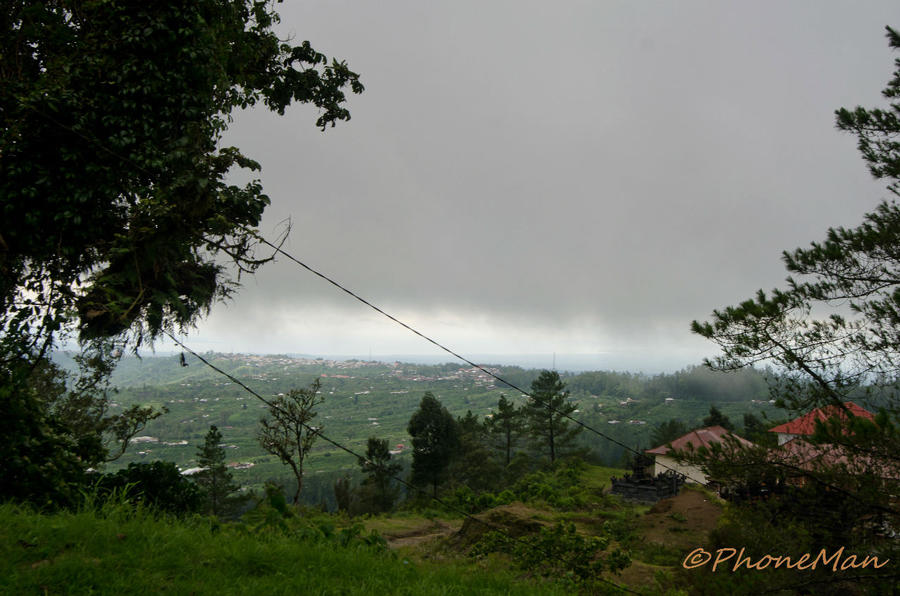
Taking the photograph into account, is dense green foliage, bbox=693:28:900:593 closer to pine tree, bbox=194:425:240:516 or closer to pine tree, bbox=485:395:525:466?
pine tree, bbox=485:395:525:466

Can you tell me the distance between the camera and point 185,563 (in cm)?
408

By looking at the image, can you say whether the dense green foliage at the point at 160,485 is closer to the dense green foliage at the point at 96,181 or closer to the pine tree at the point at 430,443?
the dense green foliage at the point at 96,181

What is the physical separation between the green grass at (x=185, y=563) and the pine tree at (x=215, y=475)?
33346 millimetres

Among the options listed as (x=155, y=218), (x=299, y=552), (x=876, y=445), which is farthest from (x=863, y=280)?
(x=155, y=218)

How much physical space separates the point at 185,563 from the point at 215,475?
3811 centimetres

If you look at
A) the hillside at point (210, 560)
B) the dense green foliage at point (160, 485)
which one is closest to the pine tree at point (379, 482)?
the dense green foliage at point (160, 485)

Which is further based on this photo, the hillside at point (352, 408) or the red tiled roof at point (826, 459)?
the hillside at point (352, 408)

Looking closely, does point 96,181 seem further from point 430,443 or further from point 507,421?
point 507,421

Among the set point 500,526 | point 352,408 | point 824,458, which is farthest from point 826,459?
point 352,408

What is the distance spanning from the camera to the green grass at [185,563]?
358 cm

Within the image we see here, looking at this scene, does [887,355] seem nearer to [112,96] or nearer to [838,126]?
[838,126]

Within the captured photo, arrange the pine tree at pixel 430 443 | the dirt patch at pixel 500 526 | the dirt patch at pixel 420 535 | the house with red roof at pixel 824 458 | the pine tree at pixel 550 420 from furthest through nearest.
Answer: the pine tree at pixel 550 420 < the pine tree at pixel 430 443 < the dirt patch at pixel 420 535 < the dirt patch at pixel 500 526 < the house with red roof at pixel 824 458

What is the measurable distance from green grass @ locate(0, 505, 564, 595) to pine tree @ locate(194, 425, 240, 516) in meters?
33.3

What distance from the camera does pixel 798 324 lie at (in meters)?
6.70
